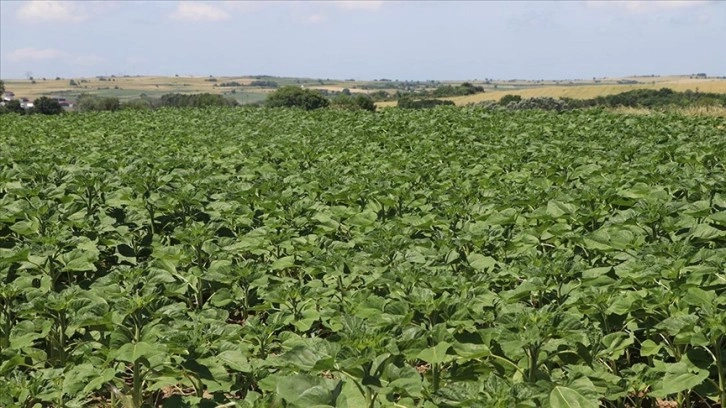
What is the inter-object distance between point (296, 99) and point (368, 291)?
171ft

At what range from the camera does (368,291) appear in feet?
14.9

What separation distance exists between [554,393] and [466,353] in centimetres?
55

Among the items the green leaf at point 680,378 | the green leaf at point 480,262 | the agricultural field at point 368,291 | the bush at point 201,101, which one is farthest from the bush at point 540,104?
the green leaf at point 680,378

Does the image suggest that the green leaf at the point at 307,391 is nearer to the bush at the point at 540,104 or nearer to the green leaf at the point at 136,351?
the green leaf at the point at 136,351

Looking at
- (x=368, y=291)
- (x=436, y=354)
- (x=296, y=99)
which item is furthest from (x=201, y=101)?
(x=436, y=354)

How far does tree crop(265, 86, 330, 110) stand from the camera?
53.2 metres

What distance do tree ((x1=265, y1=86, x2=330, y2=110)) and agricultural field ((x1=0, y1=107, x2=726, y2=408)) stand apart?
1725 inches

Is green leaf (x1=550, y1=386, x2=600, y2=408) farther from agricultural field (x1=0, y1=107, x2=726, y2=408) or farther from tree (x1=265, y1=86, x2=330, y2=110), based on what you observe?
tree (x1=265, y1=86, x2=330, y2=110)

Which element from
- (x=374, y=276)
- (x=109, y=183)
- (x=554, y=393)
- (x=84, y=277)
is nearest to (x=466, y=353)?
(x=554, y=393)

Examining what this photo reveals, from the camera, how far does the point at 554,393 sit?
3.09 meters

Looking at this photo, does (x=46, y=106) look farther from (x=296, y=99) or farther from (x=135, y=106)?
(x=296, y=99)

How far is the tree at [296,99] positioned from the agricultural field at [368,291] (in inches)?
1725

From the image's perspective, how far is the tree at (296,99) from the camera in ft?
175

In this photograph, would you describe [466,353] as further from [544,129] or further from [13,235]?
[544,129]
